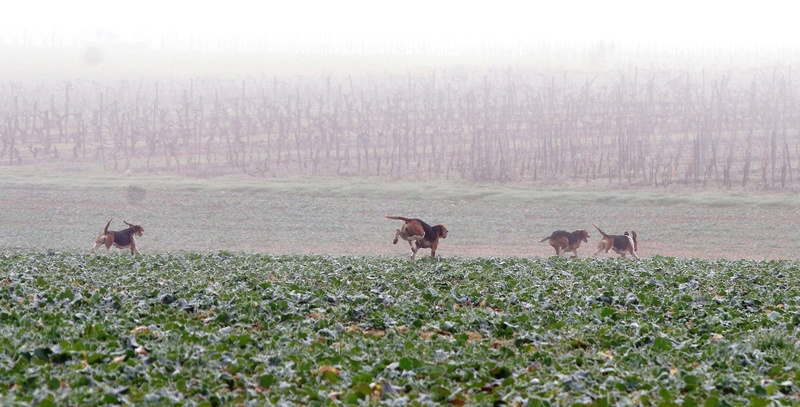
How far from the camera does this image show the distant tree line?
194ft

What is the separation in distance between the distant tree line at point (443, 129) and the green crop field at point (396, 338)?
4023 centimetres

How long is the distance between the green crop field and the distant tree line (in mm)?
40232

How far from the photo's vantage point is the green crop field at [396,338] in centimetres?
753

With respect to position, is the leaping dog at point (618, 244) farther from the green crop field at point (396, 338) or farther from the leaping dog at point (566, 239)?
the green crop field at point (396, 338)

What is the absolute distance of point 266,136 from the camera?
7294 centimetres

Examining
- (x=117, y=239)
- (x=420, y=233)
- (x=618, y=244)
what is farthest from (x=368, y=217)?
(x=420, y=233)

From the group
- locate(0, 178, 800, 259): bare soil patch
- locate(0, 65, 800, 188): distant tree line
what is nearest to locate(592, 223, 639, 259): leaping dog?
locate(0, 178, 800, 259): bare soil patch

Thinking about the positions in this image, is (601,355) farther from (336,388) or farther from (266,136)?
(266,136)

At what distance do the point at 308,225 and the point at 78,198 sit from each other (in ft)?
45.3

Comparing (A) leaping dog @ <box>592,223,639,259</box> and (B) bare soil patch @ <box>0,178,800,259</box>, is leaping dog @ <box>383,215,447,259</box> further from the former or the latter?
(B) bare soil patch @ <box>0,178,800,259</box>

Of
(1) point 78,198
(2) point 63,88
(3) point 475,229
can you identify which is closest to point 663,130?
(3) point 475,229

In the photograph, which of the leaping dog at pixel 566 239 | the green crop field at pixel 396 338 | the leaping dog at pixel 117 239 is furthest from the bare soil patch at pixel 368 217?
the green crop field at pixel 396 338

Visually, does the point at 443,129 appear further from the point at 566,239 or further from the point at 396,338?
the point at 396,338

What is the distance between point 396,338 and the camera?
10031mm
